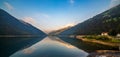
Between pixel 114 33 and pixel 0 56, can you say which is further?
pixel 114 33

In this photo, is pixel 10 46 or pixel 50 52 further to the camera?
pixel 10 46

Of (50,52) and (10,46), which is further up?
(10,46)

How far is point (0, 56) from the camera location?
3738 centimetres

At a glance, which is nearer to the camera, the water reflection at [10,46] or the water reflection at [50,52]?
the water reflection at [50,52]

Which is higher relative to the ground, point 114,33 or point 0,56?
point 114,33

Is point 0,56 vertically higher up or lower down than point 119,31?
lower down

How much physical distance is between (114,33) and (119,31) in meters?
4.75

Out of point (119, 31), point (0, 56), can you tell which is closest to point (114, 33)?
point (119, 31)

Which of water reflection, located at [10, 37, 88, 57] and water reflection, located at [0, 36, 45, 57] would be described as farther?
water reflection, located at [0, 36, 45, 57]

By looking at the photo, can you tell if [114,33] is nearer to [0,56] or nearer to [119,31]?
[119,31]

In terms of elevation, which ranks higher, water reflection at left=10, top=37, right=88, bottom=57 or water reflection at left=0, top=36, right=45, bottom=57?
water reflection at left=0, top=36, right=45, bottom=57

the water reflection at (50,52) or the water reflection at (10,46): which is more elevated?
the water reflection at (10,46)

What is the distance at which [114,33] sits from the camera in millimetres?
120688
